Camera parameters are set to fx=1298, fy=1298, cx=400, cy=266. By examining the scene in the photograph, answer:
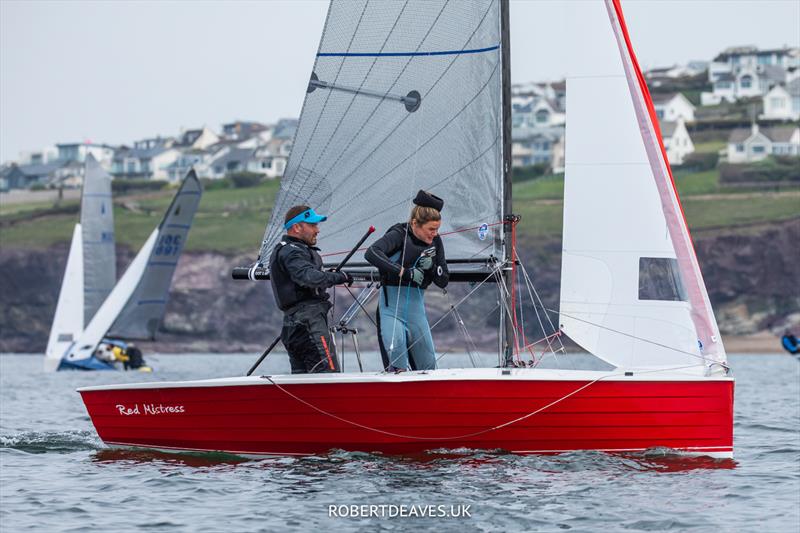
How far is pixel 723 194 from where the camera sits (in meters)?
80.9

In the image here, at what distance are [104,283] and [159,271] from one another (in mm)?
4302

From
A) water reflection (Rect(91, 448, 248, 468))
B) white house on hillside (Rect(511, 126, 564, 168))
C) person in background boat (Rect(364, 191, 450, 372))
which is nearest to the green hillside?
white house on hillside (Rect(511, 126, 564, 168))

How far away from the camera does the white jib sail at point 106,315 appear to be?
38000mm

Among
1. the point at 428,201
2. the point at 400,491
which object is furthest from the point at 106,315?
the point at 400,491

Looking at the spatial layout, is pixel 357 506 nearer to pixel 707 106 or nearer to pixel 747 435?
pixel 747 435

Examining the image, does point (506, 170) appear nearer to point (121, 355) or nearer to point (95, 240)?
point (121, 355)

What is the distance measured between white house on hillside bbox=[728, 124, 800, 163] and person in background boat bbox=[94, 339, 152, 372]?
206 feet

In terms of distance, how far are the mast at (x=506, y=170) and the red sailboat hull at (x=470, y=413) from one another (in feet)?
2.77

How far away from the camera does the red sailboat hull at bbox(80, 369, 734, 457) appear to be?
10.6 metres

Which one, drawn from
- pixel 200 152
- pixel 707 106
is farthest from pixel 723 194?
pixel 200 152

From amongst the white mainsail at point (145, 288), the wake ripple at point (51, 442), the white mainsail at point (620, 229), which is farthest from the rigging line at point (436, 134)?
the white mainsail at point (145, 288)

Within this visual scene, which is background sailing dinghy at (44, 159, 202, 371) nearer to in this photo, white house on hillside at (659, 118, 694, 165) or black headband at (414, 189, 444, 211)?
black headband at (414, 189, 444, 211)

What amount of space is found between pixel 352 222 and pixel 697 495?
456 cm

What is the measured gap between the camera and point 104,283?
41781mm
